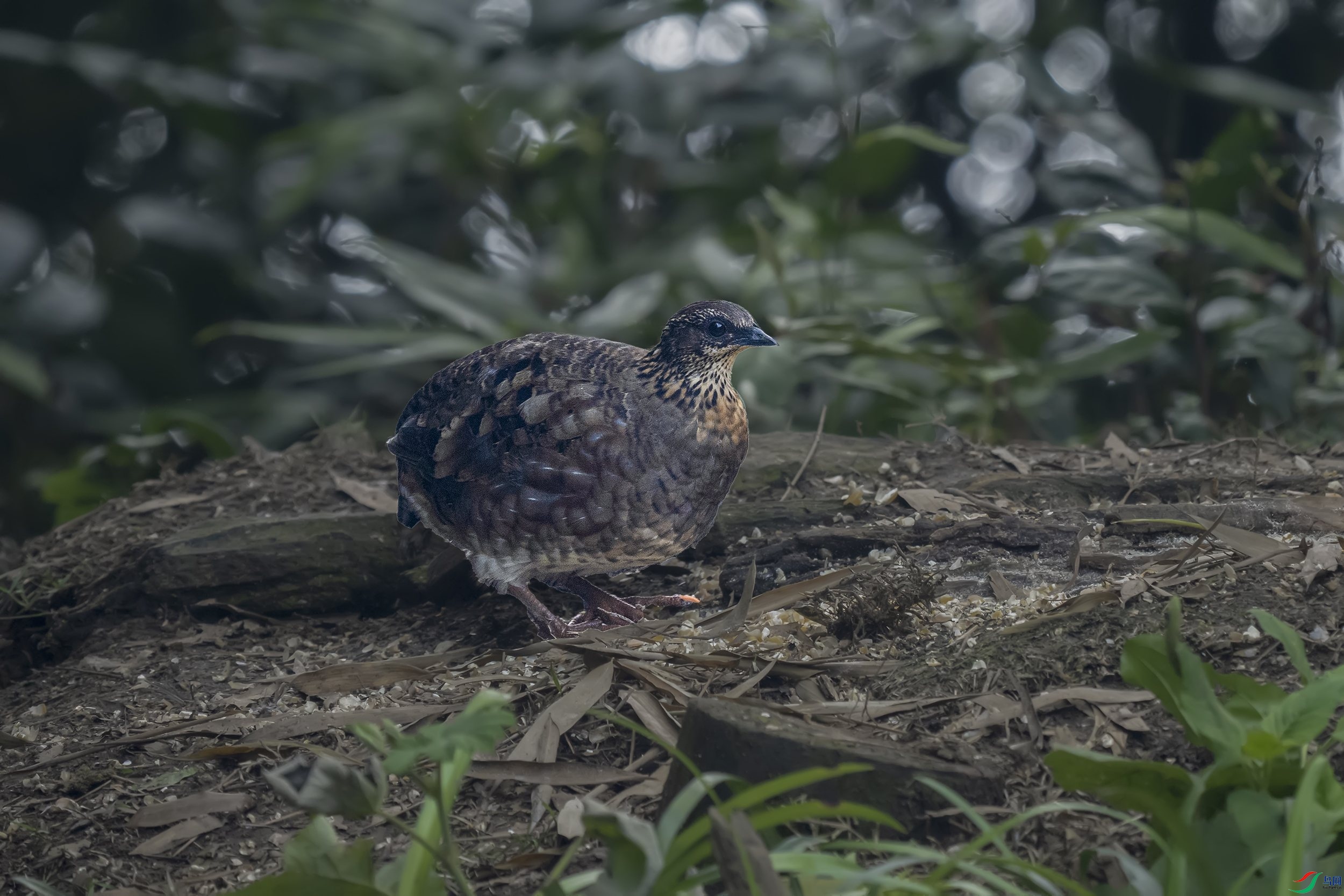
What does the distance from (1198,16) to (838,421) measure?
152 inches

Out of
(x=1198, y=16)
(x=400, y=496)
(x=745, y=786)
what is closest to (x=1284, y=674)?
(x=745, y=786)

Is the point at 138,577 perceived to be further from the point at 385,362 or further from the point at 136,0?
the point at 136,0

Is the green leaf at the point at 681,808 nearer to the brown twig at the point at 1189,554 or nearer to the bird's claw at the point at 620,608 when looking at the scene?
the brown twig at the point at 1189,554

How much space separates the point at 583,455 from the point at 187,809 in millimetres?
1343

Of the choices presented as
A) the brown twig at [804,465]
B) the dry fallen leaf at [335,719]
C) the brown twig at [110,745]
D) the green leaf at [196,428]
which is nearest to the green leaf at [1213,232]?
the brown twig at [804,465]

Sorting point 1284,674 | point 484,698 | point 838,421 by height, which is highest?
Result: point 484,698

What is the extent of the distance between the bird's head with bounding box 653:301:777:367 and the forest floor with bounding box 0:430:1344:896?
59 centimetres

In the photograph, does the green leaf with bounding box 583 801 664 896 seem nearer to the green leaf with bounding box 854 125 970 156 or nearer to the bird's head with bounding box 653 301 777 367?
the bird's head with bounding box 653 301 777 367

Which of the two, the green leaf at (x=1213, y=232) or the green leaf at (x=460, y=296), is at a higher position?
the green leaf at (x=1213, y=232)

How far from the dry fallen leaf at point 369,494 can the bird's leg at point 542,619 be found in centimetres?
93

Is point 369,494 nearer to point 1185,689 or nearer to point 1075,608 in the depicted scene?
point 1075,608

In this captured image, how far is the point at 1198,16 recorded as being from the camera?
676 cm

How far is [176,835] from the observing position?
2.43m

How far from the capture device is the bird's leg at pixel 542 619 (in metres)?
3.32
